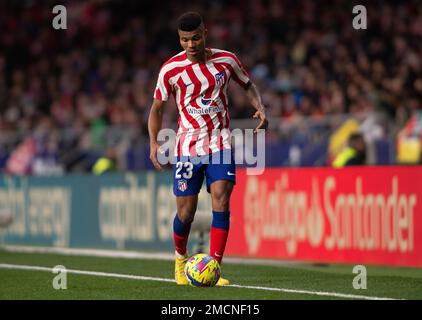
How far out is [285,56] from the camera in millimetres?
22734

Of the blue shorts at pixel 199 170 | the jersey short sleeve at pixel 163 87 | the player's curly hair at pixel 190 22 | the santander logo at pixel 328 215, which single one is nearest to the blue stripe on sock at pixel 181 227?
the blue shorts at pixel 199 170

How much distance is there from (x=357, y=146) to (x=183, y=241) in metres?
6.13

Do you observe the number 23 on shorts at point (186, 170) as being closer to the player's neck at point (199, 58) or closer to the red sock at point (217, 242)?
the red sock at point (217, 242)

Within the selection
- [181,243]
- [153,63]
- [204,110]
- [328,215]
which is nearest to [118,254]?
[328,215]

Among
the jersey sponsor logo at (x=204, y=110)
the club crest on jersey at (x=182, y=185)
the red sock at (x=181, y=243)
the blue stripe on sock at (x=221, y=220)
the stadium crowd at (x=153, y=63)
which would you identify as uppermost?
the stadium crowd at (x=153, y=63)

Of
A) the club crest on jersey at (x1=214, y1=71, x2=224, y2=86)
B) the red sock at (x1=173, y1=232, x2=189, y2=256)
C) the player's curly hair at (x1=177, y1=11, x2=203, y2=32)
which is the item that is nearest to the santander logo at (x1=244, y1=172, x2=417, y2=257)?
the red sock at (x1=173, y1=232, x2=189, y2=256)

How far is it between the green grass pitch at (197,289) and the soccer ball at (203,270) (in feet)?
0.27

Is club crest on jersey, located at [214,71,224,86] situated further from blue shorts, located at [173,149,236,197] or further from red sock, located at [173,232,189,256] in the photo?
red sock, located at [173,232,189,256]

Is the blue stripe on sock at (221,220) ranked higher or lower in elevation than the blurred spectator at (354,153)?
lower

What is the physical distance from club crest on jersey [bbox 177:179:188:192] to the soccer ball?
67 centimetres

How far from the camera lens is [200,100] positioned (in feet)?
33.4

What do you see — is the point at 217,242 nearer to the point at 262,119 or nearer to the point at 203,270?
the point at 203,270

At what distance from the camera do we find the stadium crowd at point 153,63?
2025 cm

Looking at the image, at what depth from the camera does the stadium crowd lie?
797 inches
